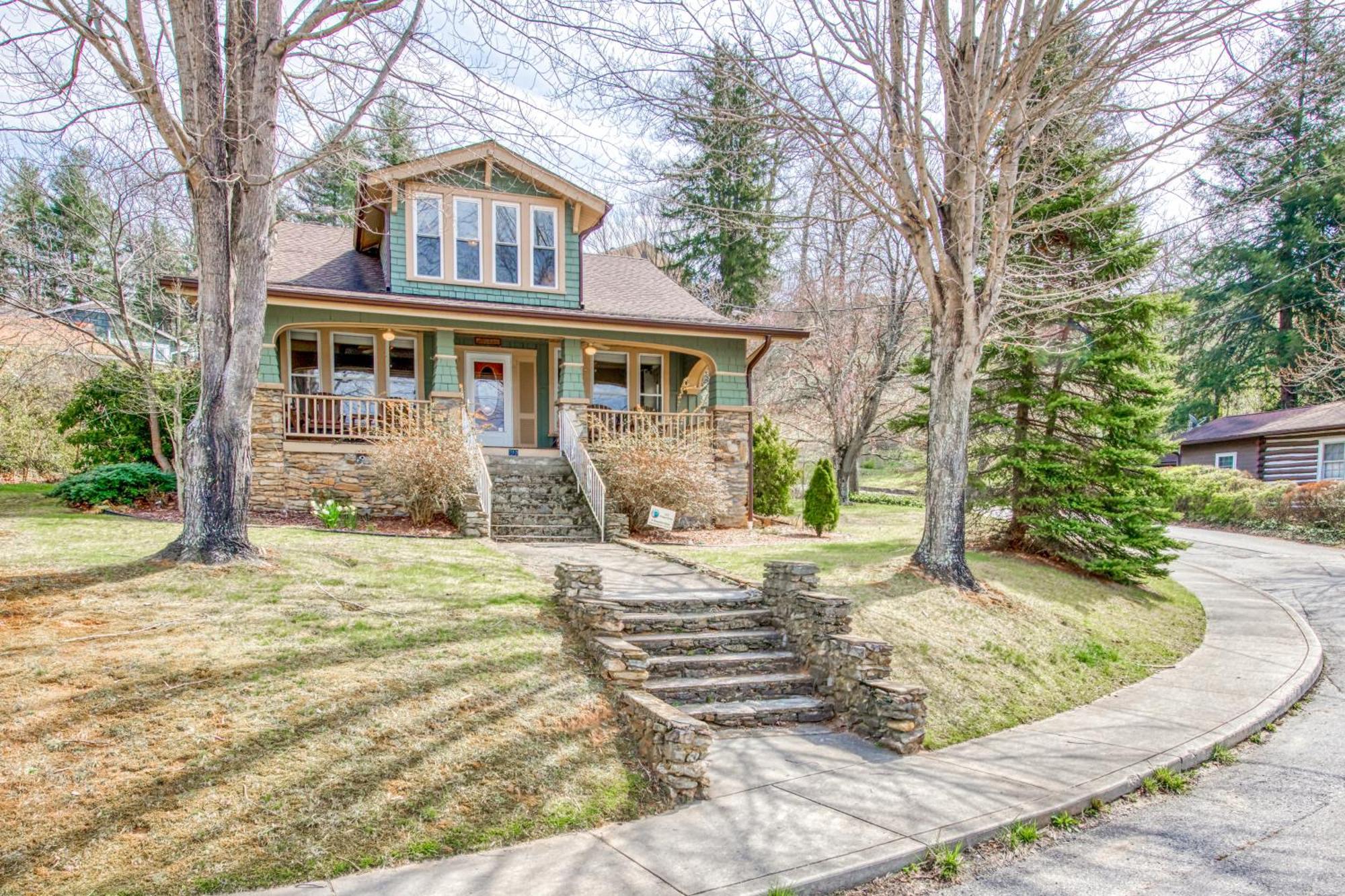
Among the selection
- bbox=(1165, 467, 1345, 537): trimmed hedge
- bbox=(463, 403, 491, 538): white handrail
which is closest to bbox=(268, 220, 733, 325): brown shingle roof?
bbox=(463, 403, 491, 538): white handrail

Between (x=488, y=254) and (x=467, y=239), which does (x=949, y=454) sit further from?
(x=467, y=239)

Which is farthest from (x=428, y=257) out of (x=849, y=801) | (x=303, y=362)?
(x=849, y=801)

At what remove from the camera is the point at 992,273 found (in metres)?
9.51

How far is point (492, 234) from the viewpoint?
15.5 m

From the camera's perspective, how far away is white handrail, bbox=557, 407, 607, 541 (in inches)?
488

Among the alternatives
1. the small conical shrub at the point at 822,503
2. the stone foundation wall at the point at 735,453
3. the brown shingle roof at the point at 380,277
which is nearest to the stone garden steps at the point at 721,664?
the small conical shrub at the point at 822,503

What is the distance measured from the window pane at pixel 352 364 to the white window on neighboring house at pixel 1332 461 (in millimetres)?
26858

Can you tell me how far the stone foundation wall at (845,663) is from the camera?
5945 mm

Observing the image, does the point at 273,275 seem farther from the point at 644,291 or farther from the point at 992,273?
the point at 992,273

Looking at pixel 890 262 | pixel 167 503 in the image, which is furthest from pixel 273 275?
pixel 890 262

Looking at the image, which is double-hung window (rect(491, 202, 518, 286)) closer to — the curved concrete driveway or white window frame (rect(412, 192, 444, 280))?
white window frame (rect(412, 192, 444, 280))

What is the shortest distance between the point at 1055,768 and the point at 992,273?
6.15m

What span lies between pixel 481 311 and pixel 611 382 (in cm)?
422

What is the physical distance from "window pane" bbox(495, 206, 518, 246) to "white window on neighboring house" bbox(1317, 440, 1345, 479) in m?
24.3
